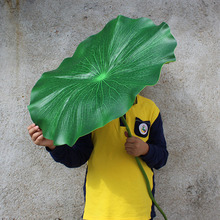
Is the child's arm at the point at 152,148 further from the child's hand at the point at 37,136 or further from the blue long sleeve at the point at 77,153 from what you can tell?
the child's hand at the point at 37,136

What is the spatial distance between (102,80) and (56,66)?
614mm

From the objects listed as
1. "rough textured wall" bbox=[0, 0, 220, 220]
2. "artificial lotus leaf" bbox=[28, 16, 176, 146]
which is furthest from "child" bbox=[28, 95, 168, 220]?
"rough textured wall" bbox=[0, 0, 220, 220]

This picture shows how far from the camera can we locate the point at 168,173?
3.70ft

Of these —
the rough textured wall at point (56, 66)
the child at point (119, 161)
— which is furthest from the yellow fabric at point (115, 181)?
the rough textured wall at point (56, 66)

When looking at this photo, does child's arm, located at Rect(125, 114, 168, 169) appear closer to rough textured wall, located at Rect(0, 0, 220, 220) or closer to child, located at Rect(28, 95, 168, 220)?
child, located at Rect(28, 95, 168, 220)

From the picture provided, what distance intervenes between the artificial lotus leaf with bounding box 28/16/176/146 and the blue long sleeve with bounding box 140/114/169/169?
35 centimetres

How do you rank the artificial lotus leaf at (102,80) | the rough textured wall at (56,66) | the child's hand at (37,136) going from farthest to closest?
the rough textured wall at (56,66)
the child's hand at (37,136)
the artificial lotus leaf at (102,80)

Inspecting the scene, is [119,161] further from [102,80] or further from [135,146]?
[102,80]

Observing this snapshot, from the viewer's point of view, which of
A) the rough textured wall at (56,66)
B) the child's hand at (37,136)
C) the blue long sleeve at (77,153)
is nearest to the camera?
the child's hand at (37,136)

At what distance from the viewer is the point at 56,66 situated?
1088 millimetres

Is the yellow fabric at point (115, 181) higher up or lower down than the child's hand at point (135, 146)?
lower down

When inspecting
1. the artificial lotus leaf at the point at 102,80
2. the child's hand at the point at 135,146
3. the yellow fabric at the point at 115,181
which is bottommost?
the yellow fabric at the point at 115,181

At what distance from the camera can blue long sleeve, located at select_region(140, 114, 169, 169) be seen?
779 mm

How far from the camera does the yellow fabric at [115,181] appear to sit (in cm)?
74
